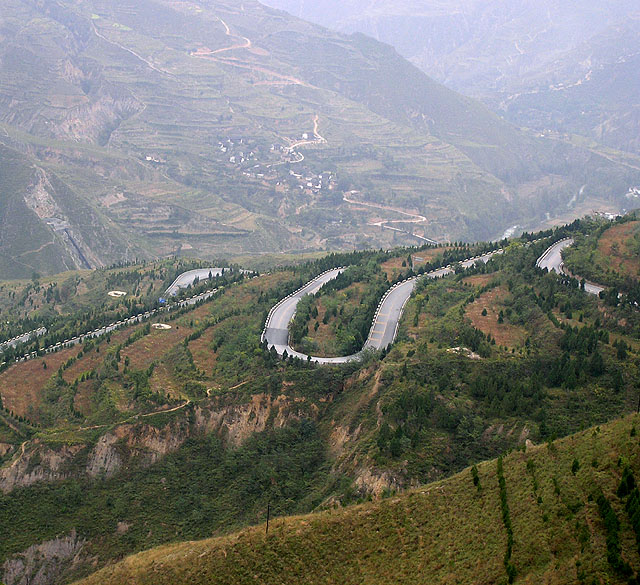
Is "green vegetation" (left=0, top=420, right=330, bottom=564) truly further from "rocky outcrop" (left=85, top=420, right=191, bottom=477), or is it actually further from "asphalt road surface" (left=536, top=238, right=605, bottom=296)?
"asphalt road surface" (left=536, top=238, right=605, bottom=296)

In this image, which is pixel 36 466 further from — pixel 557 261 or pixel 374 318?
pixel 557 261

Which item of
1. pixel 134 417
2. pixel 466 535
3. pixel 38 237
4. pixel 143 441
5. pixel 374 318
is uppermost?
pixel 466 535

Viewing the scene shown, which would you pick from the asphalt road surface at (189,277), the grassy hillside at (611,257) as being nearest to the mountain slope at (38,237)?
the asphalt road surface at (189,277)

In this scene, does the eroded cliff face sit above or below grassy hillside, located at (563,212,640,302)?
below

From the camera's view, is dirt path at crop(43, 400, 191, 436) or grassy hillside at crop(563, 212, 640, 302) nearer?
dirt path at crop(43, 400, 191, 436)

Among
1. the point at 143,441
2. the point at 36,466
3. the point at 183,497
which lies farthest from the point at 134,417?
the point at 183,497

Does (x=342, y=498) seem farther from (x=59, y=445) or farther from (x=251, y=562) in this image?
(x=59, y=445)

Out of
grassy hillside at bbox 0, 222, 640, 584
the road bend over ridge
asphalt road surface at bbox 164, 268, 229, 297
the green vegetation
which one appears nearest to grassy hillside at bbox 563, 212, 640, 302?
grassy hillside at bbox 0, 222, 640, 584
